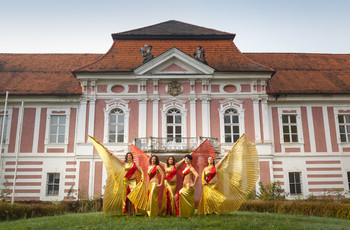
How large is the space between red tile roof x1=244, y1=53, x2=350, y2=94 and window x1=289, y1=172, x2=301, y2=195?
4.57 meters

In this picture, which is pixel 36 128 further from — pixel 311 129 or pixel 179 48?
pixel 311 129

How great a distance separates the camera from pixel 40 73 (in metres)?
20.1

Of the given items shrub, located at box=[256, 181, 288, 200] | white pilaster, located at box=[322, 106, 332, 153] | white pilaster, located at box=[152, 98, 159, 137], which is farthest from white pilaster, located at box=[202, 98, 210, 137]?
white pilaster, located at box=[322, 106, 332, 153]

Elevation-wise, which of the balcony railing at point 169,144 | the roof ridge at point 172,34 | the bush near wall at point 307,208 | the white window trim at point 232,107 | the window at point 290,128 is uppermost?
the roof ridge at point 172,34

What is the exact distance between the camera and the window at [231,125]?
58.5 feet

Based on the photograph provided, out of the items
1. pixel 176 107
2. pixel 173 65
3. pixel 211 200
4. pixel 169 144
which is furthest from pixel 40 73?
pixel 211 200

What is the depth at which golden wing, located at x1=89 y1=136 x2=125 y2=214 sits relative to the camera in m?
9.05

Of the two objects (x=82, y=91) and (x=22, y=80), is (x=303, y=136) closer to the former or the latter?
(x=82, y=91)

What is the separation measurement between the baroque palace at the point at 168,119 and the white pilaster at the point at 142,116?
0.06m

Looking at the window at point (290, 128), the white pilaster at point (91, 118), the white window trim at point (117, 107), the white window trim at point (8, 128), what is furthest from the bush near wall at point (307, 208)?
the white window trim at point (8, 128)

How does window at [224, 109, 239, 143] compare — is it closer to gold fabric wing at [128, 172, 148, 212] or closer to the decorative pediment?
the decorative pediment

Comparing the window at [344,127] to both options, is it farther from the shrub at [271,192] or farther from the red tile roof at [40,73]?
the red tile roof at [40,73]

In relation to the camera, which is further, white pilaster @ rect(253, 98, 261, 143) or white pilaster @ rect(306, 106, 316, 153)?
white pilaster @ rect(306, 106, 316, 153)

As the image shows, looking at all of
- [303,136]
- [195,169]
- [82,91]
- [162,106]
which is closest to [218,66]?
[162,106]
